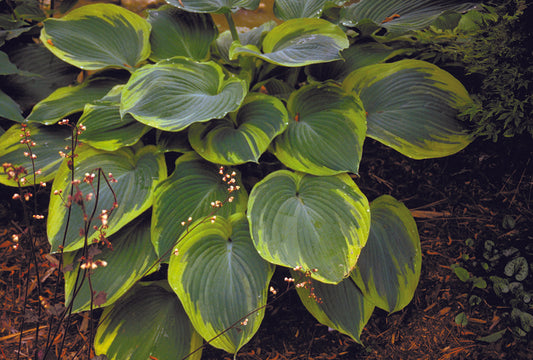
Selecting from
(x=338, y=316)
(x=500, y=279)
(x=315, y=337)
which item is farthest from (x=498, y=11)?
(x=315, y=337)

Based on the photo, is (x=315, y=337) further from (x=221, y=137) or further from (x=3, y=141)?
(x=3, y=141)

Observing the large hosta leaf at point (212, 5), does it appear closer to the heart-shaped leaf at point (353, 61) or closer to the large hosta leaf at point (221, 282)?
the heart-shaped leaf at point (353, 61)

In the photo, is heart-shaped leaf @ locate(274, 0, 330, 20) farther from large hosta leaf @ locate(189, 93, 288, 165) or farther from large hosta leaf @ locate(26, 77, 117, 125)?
large hosta leaf @ locate(26, 77, 117, 125)

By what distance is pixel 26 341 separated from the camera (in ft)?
4.86

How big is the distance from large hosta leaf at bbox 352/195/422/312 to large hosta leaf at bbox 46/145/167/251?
87 centimetres

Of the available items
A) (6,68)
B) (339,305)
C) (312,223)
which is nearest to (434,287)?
(339,305)

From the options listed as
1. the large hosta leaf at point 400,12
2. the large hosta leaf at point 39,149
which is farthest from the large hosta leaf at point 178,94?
the large hosta leaf at point 400,12

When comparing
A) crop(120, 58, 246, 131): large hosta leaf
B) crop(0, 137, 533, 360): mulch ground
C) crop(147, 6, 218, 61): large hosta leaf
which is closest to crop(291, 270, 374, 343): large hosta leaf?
crop(0, 137, 533, 360): mulch ground

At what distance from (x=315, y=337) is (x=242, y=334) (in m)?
0.40

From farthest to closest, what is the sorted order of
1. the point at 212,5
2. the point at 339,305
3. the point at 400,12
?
1. the point at 400,12
2. the point at 212,5
3. the point at 339,305

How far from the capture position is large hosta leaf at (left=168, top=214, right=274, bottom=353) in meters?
1.32

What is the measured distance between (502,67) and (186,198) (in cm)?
127

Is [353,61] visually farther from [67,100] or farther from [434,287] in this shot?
[67,100]

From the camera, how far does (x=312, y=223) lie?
1.40 metres
